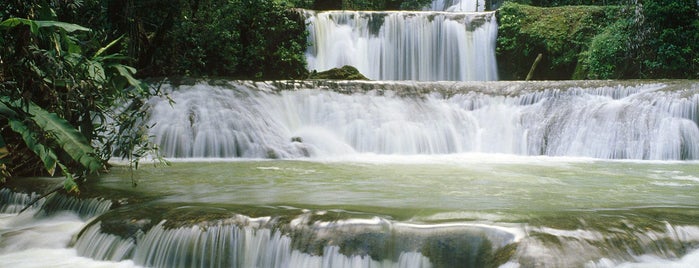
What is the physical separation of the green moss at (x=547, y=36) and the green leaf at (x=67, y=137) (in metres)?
15.2

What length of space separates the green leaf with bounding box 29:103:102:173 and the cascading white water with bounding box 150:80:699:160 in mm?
5963

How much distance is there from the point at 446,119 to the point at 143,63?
6635 millimetres

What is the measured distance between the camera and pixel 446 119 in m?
12.3

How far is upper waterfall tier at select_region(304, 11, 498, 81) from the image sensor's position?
60.2ft

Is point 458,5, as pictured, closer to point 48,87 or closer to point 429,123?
point 429,123

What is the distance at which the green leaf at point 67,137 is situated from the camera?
4757 mm

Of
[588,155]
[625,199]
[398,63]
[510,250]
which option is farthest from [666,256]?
[398,63]

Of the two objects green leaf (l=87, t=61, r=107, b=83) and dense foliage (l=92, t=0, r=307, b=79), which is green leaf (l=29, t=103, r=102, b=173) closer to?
green leaf (l=87, t=61, r=107, b=83)

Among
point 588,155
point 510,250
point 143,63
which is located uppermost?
point 143,63

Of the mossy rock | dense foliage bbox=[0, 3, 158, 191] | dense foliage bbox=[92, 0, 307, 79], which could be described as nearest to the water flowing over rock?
dense foliage bbox=[92, 0, 307, 79]

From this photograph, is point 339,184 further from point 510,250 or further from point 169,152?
point 169,152

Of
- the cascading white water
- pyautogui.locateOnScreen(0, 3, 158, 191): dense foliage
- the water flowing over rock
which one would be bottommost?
the cascading white water

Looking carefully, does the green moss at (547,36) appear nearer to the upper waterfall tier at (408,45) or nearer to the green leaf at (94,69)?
the upper waterfall tier at (408,45)

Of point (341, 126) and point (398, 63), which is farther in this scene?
point (398, 63)
